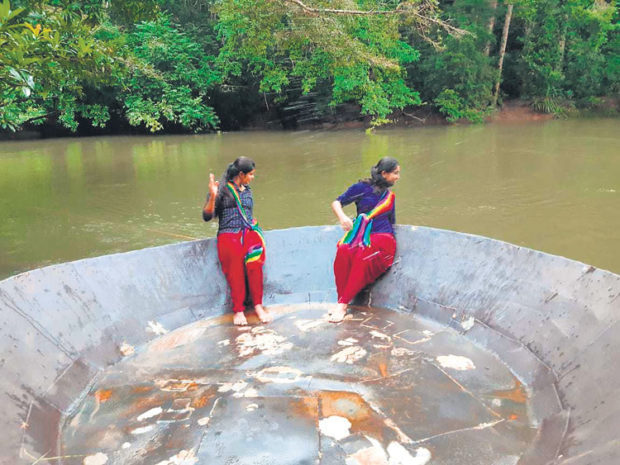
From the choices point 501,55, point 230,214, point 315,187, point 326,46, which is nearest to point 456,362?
point 230,214

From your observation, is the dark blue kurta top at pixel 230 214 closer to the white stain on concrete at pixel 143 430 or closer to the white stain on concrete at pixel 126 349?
the white stain on concrete at pixel 126 349

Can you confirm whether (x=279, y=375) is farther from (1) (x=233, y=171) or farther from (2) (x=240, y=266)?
(1) (x=233, y=171)

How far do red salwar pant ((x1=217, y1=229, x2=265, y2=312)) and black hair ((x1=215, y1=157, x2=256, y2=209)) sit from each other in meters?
0.27

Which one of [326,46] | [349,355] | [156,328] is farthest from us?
[326,46]

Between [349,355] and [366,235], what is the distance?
3.05 ft

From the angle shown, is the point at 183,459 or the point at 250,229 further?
the point at 250,229

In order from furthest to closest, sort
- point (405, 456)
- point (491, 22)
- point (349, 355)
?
point (491, 22), point (349, 355), point (405, 456)

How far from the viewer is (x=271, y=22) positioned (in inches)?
295

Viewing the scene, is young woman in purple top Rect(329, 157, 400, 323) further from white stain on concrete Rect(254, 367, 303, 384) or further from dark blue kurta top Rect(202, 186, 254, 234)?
white stain on concrete Rect(254, 367, 303, 384)

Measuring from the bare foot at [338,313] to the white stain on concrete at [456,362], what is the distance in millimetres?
757

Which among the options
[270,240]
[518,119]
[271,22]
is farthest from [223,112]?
[270,240]

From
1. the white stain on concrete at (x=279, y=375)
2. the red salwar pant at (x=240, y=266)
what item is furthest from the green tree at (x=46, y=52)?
the white stain on concrete at (x=279, y=375)

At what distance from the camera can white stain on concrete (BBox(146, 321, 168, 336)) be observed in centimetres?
328

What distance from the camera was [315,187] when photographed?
31.1 ft
